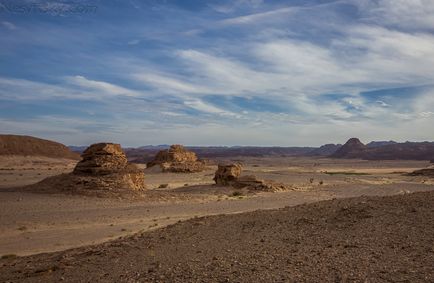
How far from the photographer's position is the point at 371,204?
46.6ft

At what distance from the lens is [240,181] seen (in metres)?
35.4

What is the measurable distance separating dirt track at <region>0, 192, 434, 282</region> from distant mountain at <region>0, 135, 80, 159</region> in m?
78.6

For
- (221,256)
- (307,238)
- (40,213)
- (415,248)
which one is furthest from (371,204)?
(40,213)

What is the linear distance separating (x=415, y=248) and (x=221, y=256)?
12.5 feet

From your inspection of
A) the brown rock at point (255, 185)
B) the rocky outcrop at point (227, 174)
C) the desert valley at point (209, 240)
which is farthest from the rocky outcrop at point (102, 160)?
the brown rock at point (255, 185)

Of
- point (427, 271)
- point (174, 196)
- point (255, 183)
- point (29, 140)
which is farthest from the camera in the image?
point (29, 140)

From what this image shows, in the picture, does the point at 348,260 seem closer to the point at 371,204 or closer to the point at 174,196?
the point at 371,204

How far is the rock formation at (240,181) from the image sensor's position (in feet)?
112

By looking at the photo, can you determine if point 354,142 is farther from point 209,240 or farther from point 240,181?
point 209,240

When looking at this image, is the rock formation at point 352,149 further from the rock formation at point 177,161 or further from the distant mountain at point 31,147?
the rock formation at point 177,161

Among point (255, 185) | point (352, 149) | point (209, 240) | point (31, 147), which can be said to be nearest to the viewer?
point (209, 240)

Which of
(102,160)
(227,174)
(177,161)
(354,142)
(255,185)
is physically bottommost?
(255,185)

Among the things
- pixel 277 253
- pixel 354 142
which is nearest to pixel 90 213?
pixel 277 253

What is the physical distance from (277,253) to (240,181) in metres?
25.6
